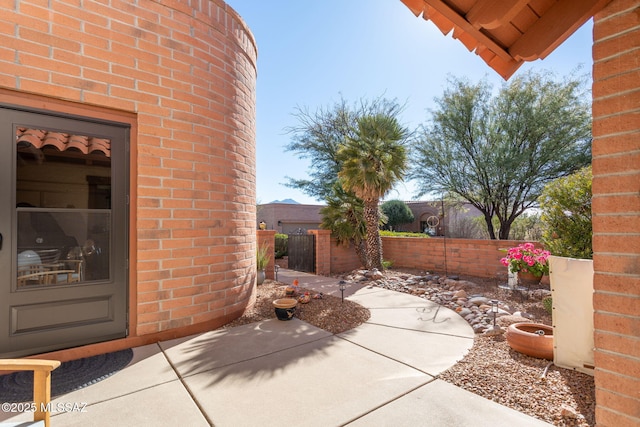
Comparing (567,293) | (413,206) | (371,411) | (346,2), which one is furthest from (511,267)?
(413,206)

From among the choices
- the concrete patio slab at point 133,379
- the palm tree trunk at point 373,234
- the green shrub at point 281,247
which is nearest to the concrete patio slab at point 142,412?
the concrete patio slab at point 133,379

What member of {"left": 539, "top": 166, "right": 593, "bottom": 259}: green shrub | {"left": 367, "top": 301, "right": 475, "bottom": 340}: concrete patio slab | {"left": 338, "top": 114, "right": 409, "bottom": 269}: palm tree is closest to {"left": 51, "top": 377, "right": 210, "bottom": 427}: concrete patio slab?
{"left": 367, "top": 301, "right": 475, "bottom": 340}: concrete patio slab

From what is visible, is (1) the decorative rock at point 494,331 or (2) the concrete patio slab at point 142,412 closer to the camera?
(2) the concrete patio slab at point 142,412

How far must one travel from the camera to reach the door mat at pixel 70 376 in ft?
7.80

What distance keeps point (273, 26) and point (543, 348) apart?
9.07 metres

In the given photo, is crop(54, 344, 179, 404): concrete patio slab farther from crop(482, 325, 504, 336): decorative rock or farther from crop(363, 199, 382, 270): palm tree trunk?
crop(363, 199, 382, 270): palm tree trunk

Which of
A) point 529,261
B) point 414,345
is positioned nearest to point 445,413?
point 414,345

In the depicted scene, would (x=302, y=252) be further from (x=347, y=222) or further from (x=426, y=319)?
(x=426, y=319)

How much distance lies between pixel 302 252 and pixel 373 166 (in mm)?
3788

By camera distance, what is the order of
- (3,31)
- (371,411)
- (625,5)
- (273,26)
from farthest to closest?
(273,26) < (3,31) < (371,411) < (625,5)

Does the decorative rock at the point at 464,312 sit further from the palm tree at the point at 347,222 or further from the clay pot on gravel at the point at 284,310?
the palm tree at the point at 347,222

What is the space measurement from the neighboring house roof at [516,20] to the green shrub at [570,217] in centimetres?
427

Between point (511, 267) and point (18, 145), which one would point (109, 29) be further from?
point (511, 267)

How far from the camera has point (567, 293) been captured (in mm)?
2947
